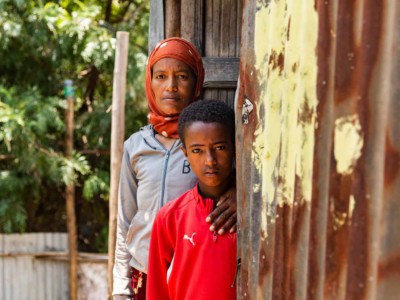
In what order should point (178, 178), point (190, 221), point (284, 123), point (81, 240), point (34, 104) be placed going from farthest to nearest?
1. point (81, 240)
2. point (34, 104)
3. point (178, 178)
4. point (190, 221)
5. point (284, 123)

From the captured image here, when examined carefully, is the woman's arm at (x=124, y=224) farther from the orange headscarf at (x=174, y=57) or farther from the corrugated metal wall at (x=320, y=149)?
the corrugated metal wall at (x=320, y=149)

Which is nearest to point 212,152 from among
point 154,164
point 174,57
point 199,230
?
point 199,230

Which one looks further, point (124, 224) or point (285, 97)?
point (124, 224)

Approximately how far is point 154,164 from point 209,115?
1.49 feet

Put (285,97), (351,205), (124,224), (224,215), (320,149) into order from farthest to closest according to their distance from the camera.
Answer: (124,224) < (224,215) < (285,97) < (320,149) < (351,205)

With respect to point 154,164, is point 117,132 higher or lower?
higher

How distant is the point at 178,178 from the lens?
274 cm

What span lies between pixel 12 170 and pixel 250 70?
18.7ft

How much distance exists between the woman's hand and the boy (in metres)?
0.03

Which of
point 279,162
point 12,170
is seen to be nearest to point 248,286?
point 279,162

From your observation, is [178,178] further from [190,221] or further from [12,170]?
[12,170]

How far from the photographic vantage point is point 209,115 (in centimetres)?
244

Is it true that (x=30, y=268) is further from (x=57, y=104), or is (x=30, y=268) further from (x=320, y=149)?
(x=320, y=149)

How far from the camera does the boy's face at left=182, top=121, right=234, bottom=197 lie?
241cm
